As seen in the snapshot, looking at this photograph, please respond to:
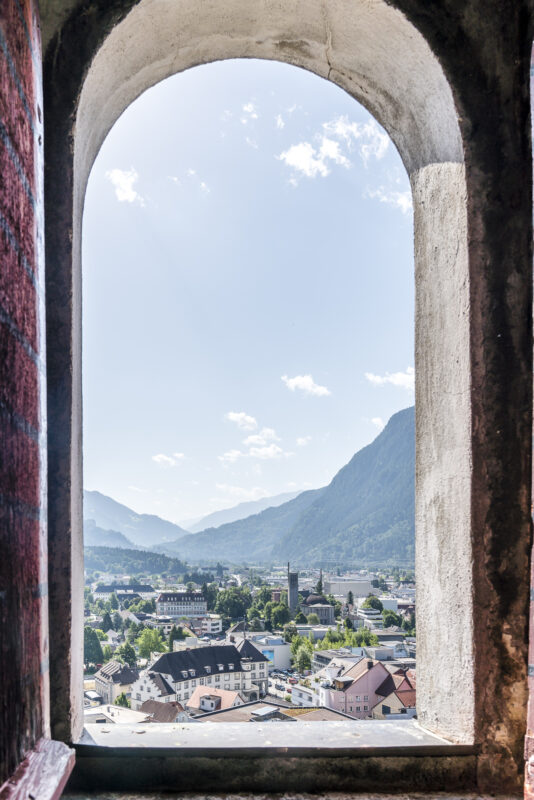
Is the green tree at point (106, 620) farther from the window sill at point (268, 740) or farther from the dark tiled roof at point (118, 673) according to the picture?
the window sill at point (268, 740)

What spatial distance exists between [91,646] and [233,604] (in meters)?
1.32

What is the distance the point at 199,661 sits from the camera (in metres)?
2.94

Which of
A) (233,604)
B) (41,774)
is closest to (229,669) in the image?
(233,604)

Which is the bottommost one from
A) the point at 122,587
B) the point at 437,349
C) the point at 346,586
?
the point at 346,586

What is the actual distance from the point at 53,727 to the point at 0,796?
80cm

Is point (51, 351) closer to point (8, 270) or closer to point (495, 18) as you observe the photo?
point (8, 270)

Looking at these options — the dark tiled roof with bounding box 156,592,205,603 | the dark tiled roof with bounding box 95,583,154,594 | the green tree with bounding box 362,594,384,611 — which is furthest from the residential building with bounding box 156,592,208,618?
the green tree with bounding box 362,594,384,611

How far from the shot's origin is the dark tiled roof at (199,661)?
283 cm

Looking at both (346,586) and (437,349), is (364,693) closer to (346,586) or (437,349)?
(437,349)

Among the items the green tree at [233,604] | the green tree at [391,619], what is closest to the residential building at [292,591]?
the green tree at [233,604]

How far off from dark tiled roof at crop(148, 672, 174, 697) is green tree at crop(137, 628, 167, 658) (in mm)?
115

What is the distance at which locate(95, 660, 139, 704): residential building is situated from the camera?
94.0 inches

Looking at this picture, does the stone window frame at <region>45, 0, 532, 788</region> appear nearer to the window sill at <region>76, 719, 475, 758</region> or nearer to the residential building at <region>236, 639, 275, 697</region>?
the window sill at <region>76, 719, 475, 758</region>

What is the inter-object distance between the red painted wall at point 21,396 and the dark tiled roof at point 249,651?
270 cm
